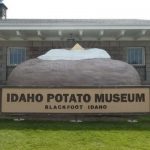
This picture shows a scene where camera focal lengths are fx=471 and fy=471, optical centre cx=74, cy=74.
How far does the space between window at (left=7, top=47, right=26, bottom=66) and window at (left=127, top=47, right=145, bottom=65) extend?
4.73m

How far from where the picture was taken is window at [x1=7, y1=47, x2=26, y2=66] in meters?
21.1

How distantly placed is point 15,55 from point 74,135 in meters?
10.4

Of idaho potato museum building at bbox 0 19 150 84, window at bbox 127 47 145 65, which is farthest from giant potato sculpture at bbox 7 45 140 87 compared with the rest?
window at bbox 127 47 145 65

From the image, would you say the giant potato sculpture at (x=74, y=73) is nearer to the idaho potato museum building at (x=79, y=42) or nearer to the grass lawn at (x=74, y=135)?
the grass lawn at (x=74, y=135)

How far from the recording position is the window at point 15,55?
21.1m

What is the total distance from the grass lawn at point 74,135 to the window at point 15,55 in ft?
25.6

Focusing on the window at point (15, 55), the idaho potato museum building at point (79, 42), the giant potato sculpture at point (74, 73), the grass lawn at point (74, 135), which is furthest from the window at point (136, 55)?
the grass lawn at point (74, 135)

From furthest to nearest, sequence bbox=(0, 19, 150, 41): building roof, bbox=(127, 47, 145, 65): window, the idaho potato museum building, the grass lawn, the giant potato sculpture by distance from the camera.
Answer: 1. bbox=(127, 47, 145, 65): window
2. the idaho potato museum building
3. bbox=(0, 19, 150, 41): building roof
4. the giant potato sculpture
5. the grass lawn

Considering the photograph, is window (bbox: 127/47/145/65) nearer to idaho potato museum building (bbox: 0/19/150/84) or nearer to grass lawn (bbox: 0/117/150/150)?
idaho potato museum building (bbox: 0/19/150/84)

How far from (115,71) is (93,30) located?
4.98m

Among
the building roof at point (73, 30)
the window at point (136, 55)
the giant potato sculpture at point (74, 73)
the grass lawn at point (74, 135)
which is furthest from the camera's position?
the window at point (136, 55)

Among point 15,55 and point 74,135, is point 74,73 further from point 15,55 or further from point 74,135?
point 15,55
